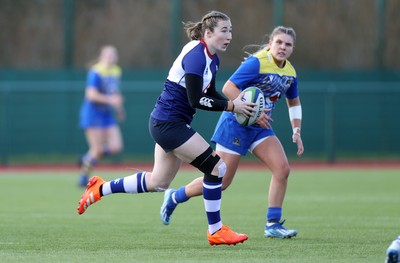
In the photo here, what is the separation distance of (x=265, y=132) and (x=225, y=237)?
150cm

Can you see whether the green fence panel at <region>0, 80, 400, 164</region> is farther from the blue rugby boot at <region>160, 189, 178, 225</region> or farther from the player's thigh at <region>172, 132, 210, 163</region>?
the player's thigh at <region>172, 132, 210, 163</region>

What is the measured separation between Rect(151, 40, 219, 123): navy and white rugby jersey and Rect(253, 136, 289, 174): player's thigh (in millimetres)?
1111

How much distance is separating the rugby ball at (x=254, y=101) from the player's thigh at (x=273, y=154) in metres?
0.65

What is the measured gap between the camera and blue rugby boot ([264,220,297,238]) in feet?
28.8

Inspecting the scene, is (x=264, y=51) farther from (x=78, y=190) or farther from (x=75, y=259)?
(x=78, y=190)

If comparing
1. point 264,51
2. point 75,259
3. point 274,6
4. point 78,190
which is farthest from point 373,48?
point 75,259

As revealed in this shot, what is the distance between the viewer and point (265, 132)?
912 centimetres

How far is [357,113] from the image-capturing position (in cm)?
2258

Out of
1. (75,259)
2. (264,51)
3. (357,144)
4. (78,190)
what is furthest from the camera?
(357,144)

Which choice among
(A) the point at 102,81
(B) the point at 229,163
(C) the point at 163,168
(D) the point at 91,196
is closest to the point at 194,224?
(B) the point at 229,163

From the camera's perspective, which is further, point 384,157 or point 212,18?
point 384,157

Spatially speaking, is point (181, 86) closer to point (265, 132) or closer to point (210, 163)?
point (210, 163)

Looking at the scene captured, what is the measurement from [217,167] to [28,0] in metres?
17.4

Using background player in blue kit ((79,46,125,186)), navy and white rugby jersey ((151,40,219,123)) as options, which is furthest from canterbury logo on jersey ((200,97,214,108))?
background player in blue kit ((79,46,125,186))
